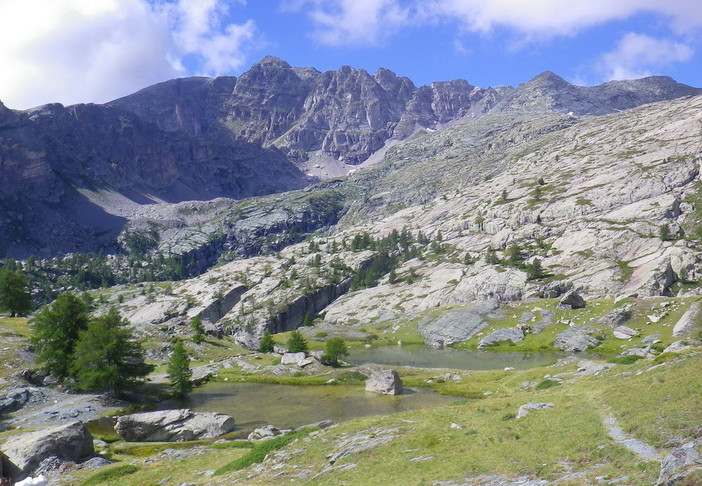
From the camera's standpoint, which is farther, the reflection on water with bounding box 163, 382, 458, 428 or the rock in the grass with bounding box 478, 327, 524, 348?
the rock in the grass with bounding box 478, 327, 524, 348

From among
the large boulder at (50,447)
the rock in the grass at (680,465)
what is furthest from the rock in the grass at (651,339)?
the large boulder at (50,447)

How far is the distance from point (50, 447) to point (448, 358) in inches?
3499

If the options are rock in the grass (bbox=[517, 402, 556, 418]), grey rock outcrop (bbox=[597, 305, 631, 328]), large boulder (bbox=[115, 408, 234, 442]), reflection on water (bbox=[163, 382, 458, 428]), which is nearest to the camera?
rock in the grass (bbox=[517, 402, 556, 418])

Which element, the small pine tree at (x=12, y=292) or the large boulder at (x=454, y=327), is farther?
the large boulder at (x=454, y=327)

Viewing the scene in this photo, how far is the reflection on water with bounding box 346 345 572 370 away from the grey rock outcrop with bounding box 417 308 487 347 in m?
5.34

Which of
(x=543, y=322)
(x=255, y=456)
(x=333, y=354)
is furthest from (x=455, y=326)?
(x=255, y=456)

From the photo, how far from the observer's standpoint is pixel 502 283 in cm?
16438

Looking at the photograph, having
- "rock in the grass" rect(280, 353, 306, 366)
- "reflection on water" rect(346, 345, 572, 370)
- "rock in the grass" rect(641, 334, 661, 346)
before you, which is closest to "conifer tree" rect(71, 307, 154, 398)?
"rock in the grass" rect(280, 353, 306, 366)

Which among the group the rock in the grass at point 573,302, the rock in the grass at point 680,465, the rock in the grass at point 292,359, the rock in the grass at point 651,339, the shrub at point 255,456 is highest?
the rock in the grass at point 680,465

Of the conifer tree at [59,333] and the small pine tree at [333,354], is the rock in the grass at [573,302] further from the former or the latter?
the conifer tree at [59,333]

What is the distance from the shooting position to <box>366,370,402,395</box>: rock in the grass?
67.2 m

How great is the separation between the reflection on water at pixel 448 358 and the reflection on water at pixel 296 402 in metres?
31.8

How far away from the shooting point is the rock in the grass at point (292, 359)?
90.3m

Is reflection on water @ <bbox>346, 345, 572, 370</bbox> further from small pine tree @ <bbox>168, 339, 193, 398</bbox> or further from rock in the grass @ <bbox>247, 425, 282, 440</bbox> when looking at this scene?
rock in the grass @ <bbox>247, 425, 282, 440</bbox>
